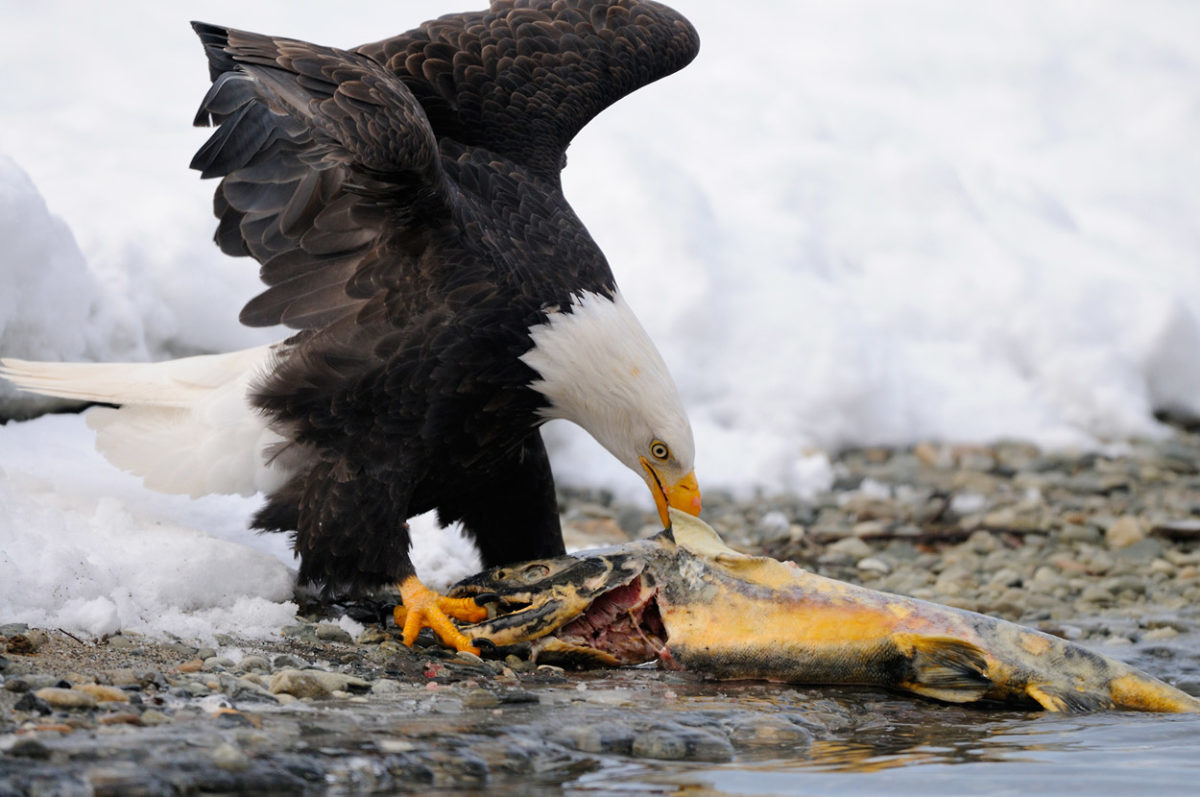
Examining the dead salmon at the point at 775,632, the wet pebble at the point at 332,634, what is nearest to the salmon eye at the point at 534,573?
the dead salmon at the point at 775,632

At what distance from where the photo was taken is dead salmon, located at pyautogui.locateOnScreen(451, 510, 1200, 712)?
11.3 feet

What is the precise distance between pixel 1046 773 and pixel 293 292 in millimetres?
2391

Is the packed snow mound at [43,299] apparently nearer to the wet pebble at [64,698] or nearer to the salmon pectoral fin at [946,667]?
the wet pebble at [64,698]

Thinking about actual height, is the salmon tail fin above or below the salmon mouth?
below

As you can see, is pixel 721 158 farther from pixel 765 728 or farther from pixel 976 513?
pixel 765 728

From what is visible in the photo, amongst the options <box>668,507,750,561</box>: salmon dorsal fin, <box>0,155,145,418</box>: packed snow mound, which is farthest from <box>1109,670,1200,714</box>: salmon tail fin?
<box>0,155,145,418</box>: packed snow mound

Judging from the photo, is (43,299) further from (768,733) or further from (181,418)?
(768,733)

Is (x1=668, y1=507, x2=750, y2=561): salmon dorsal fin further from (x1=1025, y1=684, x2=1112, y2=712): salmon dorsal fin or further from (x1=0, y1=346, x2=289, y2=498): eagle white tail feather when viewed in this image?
(x1=0, y1=346, x2=289, y2=498): eagle white tail feather

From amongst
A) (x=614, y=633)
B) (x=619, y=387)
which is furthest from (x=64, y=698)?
(x=619, y=387)

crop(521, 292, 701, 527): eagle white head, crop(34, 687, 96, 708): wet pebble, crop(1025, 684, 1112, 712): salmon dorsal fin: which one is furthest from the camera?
crop(521, 292, 701, 527): eagle white head

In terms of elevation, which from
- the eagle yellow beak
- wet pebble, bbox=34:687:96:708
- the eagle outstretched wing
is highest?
the eagle outstretched wing

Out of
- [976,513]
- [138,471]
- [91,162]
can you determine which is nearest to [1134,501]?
[976,513]

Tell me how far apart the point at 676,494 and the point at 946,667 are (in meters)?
1.03

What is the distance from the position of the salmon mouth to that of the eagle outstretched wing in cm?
106
